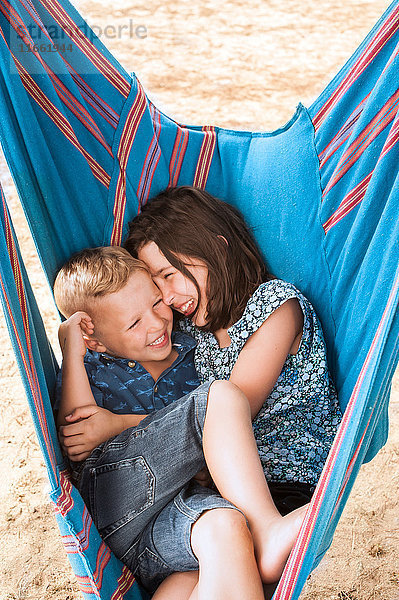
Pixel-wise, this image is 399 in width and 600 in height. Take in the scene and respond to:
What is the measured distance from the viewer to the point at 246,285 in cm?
154

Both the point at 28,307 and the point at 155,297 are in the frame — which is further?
the point at 155,297

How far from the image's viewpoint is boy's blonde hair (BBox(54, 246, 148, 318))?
1450 millimetres

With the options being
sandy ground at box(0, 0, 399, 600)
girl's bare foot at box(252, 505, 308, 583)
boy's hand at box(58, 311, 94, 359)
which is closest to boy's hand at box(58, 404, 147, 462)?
boy's hand at box(58, 311, 94, 359)

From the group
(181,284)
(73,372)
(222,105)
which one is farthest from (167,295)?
(222,105)

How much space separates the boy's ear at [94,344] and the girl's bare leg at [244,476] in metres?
0.33

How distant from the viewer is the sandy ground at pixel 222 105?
1.67 m

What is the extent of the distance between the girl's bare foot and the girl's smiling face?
1.67ft

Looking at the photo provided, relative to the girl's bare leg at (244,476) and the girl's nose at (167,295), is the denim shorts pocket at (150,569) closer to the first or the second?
the girl's bare leg at (244,476)

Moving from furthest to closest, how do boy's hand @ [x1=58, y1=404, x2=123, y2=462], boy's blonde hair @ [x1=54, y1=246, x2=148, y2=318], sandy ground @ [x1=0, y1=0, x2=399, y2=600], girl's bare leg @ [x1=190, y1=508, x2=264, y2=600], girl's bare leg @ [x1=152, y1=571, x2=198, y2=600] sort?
sandy ground @ [x1=0, y1=0, x2=399, y2=600] → boy's blonde hair @ [x1=54, y1=246, x2=148, y2=318] → boy's hand @ [x1=58, y1=404, x2=123, y2=462] → girl's bare leg @ [x1=152, y1=571, x2=198, y2=600] → girl's bare leg @ [x1=190, y1=508, x2=264, y2=600]

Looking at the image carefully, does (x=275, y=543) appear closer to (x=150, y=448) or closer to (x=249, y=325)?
(x=150, y=448)

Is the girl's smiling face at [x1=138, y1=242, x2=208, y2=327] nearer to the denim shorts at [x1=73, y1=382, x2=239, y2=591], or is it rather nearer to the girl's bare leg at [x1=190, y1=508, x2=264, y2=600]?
the denim shorts at [x1=73, y1=382, x2=239, y2=591]

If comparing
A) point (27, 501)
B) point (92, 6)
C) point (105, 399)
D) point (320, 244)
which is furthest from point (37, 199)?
point (92, 6)

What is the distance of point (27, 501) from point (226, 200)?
91 centimetres

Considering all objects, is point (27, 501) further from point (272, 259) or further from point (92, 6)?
point (92, 6)
